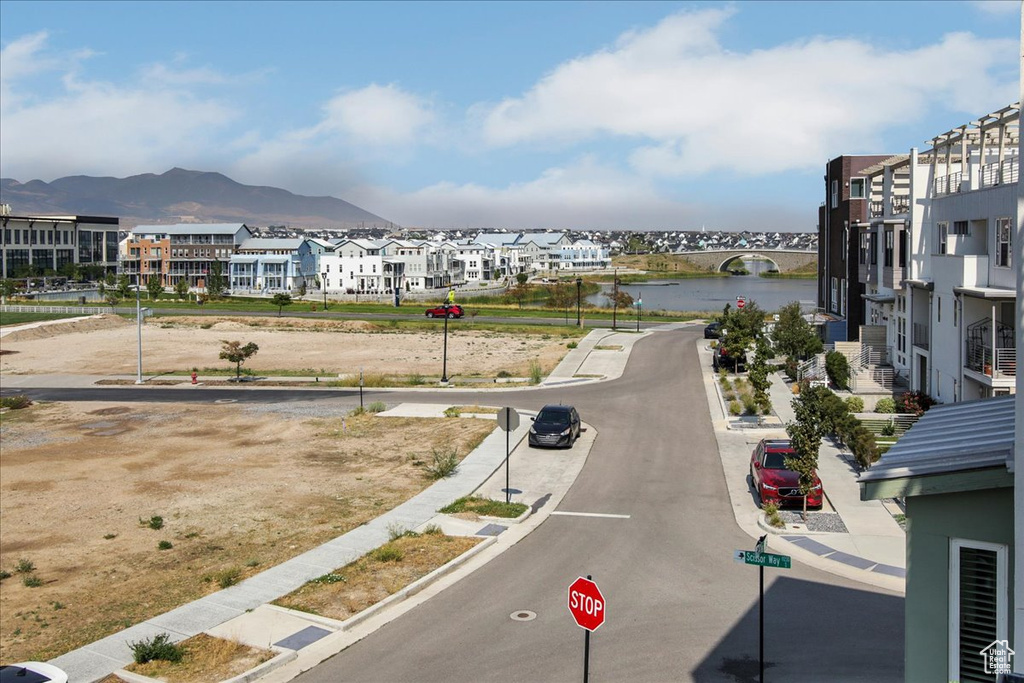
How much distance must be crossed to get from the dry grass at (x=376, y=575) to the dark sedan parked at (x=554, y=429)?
1069cm

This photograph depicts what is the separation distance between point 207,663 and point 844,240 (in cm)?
5559

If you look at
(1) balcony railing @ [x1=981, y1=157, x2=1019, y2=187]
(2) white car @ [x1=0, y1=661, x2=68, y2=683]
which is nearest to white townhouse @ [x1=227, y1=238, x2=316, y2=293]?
(1) balcony railing @ [x1=981, y1=157, x2=1019, y2=187]

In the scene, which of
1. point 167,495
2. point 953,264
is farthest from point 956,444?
point 953,264

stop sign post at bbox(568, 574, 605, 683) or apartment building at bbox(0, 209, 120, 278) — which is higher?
apartment building at bbox(0, 209, 120, 278)

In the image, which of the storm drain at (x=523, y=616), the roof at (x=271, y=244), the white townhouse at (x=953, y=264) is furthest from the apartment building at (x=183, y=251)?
the storm drain at (x=523, y=616)

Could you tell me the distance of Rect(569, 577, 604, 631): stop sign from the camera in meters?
11.7

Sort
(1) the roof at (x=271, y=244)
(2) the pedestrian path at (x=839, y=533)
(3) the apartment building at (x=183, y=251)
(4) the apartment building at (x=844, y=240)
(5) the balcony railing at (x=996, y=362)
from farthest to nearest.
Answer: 1. (3) the apartment building at (x=183, y=251)
2. (1) the roof at (x=271, y=244)
3. (4) the apartment building at (x=844, y=240)
4. (5) the balcony railing at (x=996, y=362)
5. (2) the pedestrian path at (x=839, y=533)

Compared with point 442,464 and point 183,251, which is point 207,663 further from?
point 183,251

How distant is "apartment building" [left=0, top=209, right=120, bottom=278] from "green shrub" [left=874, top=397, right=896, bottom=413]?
5578 inches

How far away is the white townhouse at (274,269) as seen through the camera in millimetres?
147750

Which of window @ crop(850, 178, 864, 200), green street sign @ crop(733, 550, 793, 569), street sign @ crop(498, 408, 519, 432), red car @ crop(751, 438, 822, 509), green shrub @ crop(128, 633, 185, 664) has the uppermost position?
window @ crop(850, 178, 864, 200)

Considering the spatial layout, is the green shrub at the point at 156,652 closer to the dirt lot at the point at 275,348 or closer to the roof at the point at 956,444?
the roof at the point at 956,444

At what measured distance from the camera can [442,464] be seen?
28.3 m

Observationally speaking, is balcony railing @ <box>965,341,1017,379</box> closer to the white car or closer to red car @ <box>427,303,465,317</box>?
the white car
